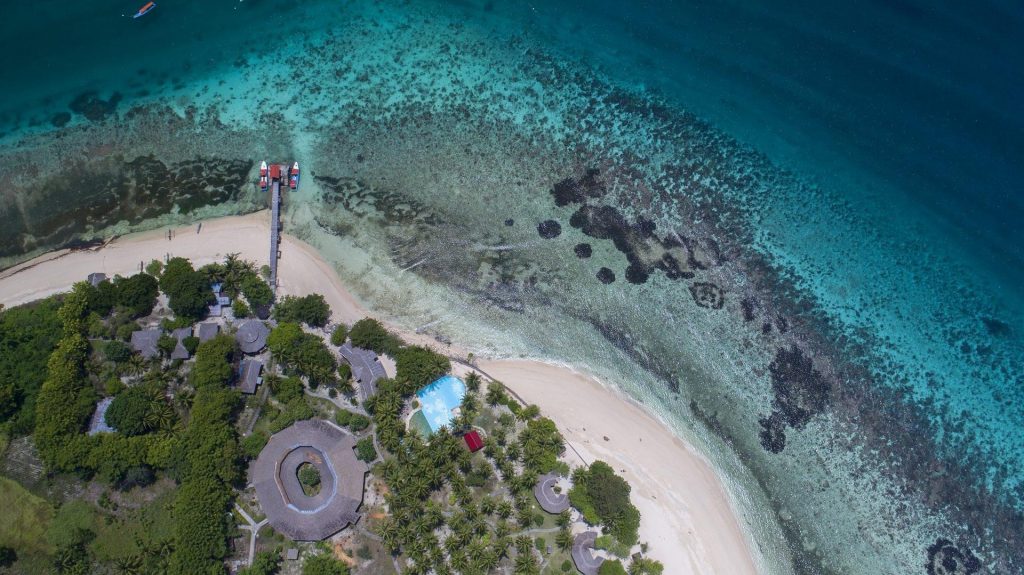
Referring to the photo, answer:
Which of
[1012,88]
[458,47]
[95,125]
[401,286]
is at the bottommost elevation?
[401,286]

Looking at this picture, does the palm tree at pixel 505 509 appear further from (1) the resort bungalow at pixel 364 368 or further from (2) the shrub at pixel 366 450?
(1) the resort bungalow at pixel 364 368

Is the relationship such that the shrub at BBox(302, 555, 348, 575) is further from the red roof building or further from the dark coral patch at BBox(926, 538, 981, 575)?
the dark coral patch at BBox(926, 538, 981, 575)

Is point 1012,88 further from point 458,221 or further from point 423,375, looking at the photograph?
point 423,375

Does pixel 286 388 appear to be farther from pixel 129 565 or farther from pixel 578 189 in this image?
pixel 578 189

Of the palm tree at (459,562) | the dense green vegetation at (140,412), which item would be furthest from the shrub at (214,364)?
the palm tree at (459,562)

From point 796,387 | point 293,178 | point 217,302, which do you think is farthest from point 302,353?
point 796,387

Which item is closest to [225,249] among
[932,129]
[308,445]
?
[308,445]

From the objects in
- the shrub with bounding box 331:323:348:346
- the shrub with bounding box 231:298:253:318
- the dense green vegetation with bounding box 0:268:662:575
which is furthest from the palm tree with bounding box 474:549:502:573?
the shrub with bounding box 231:298:253:318
